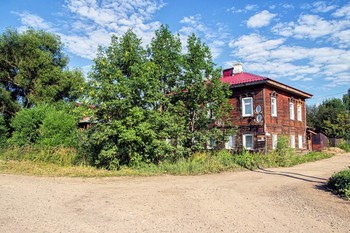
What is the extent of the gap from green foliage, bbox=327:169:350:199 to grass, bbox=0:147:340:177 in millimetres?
5559

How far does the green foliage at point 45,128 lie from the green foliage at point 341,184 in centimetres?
1305

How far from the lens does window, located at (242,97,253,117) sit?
2105 cm

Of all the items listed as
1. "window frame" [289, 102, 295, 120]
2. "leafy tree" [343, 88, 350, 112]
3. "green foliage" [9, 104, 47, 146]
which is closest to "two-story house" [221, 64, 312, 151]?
"window frame" [289, 102, 295, 120]

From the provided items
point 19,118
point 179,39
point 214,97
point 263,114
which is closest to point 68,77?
point 19,118

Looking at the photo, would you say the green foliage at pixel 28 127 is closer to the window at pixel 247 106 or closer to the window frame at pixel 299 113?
the window at pixel 247 106

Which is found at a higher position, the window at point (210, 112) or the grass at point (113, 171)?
the window at point (210, 112)

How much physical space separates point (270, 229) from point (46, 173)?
34.8ft

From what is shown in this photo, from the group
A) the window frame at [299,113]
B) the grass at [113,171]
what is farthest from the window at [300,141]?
the grass at [113,171]

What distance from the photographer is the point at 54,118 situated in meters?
17.7

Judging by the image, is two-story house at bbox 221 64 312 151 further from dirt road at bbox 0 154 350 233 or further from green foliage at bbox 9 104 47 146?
green foliage at bbox 9 104 47 146

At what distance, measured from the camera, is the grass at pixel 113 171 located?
42.4 feet

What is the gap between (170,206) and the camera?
697cm

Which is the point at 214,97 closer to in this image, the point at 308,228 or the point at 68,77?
the point at 308,228

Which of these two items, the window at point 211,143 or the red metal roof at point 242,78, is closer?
the window at point 211,143
